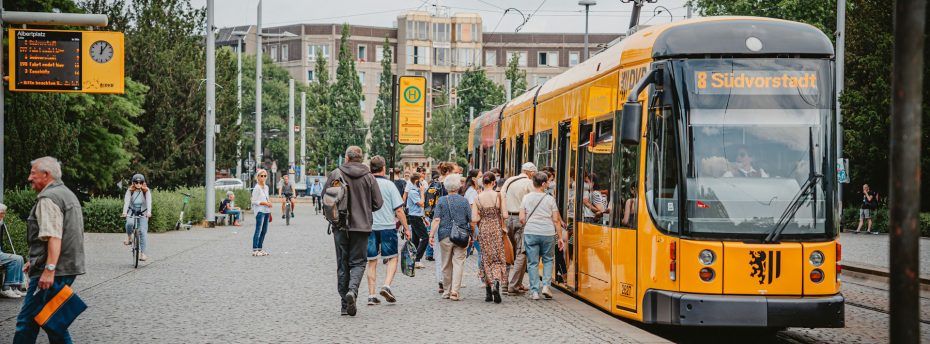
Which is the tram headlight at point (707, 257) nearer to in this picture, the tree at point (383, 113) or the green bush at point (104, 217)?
the green bush at point (104, 217)

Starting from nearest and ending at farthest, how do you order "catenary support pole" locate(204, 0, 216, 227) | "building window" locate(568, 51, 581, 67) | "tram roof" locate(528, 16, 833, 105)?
"tram roof" locate(528, 16, 833, 105)
"catenary support pole" locate(204, 0, 216, 227)
"building window" locate(568, 51, 581, 67)

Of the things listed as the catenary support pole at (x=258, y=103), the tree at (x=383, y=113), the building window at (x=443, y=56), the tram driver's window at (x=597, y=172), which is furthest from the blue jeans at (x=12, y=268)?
the building window at (x=443, y=56)

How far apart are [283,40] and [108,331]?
109 m

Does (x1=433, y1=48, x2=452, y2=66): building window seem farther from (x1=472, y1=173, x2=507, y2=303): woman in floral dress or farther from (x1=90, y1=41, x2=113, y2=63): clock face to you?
(x1=472, y1=173, x2=507, y2=303): woman in floral dress

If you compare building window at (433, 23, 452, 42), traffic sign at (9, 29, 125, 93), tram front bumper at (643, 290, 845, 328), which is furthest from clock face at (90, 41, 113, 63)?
building window at (433, 23, 452, 42)

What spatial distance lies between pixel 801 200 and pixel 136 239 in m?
12.7

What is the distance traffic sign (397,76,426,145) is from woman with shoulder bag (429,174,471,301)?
13366 millimetres

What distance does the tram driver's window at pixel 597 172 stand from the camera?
13.1 meters

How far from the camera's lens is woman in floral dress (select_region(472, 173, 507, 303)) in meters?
14.5

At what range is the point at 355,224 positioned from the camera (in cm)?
1301

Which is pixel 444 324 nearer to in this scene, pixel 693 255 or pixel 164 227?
pixel 693 255

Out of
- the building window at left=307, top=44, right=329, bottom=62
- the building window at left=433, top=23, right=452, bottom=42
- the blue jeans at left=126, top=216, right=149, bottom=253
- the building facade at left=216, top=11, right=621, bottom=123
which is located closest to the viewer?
the blue jeans at left=126, top=216, right=149, bottom=253

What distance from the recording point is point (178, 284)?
16.9 meters

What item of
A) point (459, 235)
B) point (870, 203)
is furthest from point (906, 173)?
point (870, 203)
